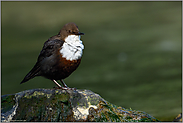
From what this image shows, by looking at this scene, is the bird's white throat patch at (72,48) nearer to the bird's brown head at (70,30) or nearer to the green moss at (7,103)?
the bird's brown head at (70,30)

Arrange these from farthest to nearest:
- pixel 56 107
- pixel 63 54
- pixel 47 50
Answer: pixel 47 50 < pixel 63 54 < pixel 56 107

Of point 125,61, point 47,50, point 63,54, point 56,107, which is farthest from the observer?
point 125,61

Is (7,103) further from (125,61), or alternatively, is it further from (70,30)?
(125,61)

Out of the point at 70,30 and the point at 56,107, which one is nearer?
the point at 56,107

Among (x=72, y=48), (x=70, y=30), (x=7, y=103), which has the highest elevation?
(x=70, y=30)

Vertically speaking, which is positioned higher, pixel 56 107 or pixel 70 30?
pixel 70 30

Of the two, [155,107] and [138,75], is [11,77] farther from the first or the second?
[155,107]

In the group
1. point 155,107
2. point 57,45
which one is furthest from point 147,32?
point 57,45

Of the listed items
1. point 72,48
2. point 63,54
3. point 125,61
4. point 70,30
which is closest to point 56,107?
point 63,54
